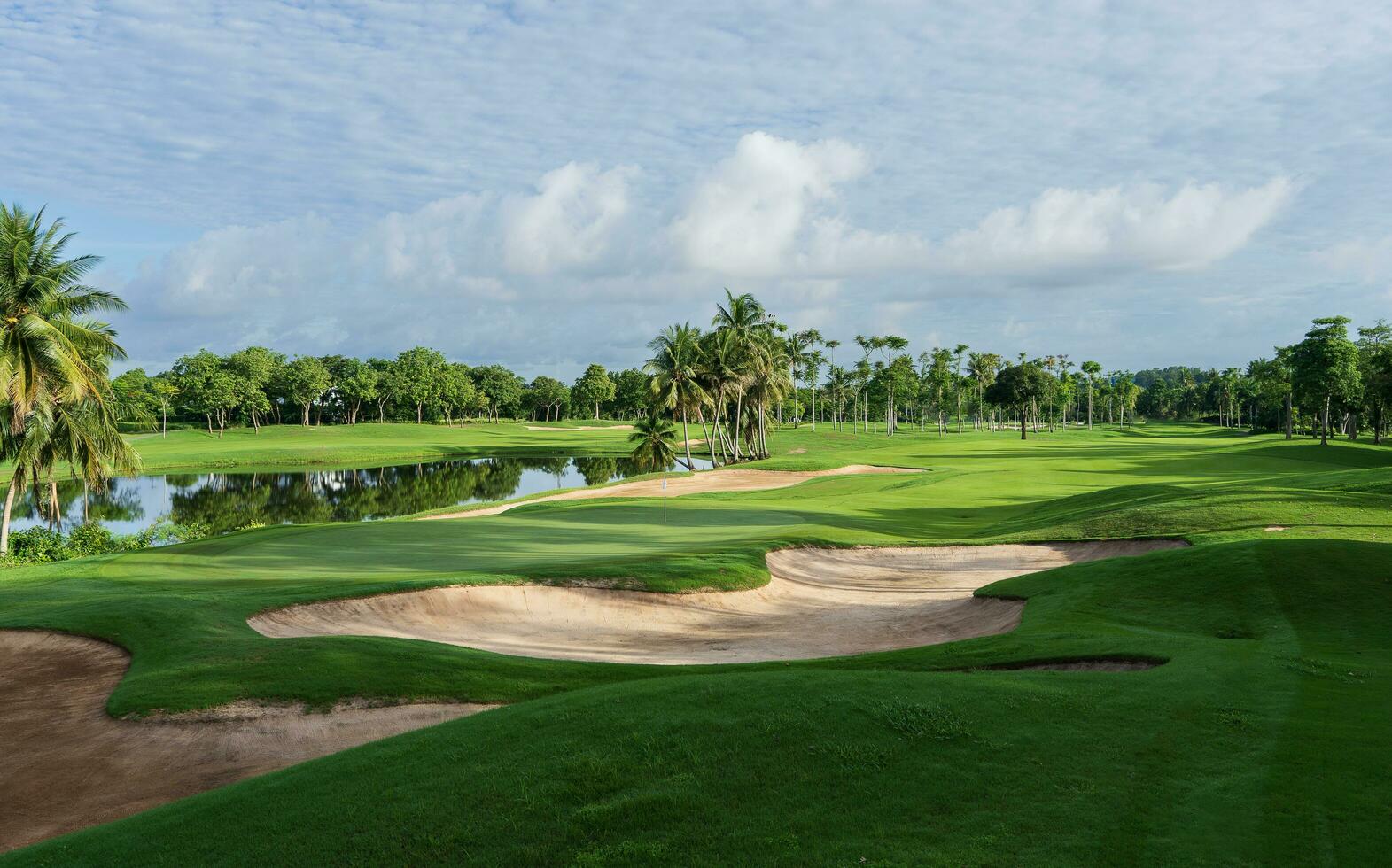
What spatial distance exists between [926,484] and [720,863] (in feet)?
139

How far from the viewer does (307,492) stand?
222 ft

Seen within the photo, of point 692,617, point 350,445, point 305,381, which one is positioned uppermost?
point 305,381

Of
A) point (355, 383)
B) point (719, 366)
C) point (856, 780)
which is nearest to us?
point (856, 780)

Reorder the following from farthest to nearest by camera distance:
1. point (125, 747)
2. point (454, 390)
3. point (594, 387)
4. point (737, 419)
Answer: point (594, 387) → point (454, 390) → point (737, 419) → point (125, 747)

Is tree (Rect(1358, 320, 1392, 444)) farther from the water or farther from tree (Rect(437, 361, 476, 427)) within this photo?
tree (Rect(437, 361, 476, 427))

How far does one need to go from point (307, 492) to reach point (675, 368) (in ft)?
106

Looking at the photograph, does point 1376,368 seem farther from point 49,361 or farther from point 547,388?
point 547,388

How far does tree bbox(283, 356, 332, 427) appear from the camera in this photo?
135250 millimetres

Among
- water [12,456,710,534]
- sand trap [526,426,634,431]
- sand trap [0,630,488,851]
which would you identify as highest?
sand trap [526,426,634,431]

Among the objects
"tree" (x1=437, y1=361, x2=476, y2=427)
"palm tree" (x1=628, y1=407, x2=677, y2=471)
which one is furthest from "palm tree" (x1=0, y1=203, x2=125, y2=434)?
"tree" (x1=437, y1=361, x2=476, y2=427)

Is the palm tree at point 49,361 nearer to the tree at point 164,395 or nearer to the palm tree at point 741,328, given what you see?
the palm tree at point 741,328

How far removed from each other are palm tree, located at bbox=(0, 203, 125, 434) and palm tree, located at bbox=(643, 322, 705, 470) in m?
42.0

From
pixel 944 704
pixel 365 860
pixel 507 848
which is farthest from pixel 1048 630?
pixel 365 860

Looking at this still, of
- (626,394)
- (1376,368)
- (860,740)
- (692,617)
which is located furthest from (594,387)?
(860,740)
